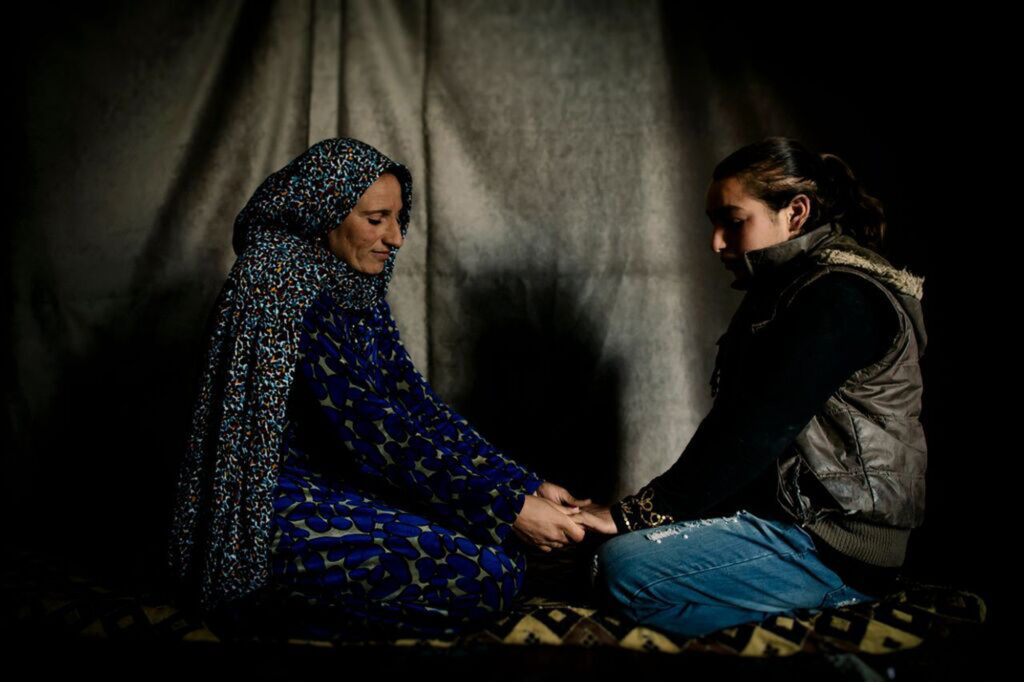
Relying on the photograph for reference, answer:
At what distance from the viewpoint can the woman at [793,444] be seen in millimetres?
1267

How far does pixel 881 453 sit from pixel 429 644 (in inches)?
39.9

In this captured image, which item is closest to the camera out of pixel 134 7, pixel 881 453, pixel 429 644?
pixel 881 453

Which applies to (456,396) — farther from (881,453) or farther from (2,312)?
(2,312)

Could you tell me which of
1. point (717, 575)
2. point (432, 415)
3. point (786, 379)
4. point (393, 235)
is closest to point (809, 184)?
point (786, 379)

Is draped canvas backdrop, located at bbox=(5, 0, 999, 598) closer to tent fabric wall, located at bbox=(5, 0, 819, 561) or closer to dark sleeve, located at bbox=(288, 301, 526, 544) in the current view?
tent fabric wall, located at bbox=(5, 0, 819, 561)

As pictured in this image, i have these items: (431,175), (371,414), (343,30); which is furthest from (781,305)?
(343,30)

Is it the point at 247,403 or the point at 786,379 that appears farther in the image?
the point at 247,403

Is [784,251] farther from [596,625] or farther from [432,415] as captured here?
[432,415]

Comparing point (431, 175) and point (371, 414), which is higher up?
point (431, 175)

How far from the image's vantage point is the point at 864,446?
1.29 m

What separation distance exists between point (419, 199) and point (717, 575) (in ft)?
5.20

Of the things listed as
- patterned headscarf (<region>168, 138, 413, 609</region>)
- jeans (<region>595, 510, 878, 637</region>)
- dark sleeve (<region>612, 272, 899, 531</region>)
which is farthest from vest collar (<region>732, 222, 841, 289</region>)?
patterned headscarf (<region>168, 138, 413, 609</region>)

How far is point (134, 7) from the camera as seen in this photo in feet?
7.48

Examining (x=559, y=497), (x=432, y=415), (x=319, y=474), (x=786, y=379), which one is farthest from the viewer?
(x=432, y=415)
